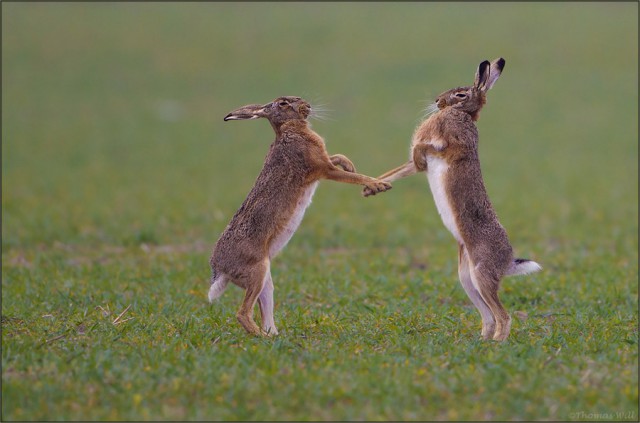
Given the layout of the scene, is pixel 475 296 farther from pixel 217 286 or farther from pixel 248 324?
pixel 217 286

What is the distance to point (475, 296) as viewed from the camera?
738 cm

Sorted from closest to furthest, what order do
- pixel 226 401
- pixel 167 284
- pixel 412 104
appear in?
pixel 226 401
pixel 167 284
pixel 412 104

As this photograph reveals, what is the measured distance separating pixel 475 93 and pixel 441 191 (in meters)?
0.99

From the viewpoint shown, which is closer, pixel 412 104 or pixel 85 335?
pixel 85 335

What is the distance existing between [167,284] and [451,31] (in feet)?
81.5

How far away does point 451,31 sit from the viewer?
1298 inches

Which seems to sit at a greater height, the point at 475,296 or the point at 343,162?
the point at 343,162

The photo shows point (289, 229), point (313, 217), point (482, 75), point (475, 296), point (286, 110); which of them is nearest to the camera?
point (475, 296)

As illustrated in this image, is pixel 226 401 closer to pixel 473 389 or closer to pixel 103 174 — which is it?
pixel 473 389


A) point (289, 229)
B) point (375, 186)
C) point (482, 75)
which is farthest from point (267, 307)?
point (482, 75)

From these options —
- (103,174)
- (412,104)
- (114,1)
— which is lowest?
(103,174)

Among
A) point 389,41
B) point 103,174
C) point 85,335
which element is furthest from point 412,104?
point 85,335

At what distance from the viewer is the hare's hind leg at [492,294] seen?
7086 millimetres

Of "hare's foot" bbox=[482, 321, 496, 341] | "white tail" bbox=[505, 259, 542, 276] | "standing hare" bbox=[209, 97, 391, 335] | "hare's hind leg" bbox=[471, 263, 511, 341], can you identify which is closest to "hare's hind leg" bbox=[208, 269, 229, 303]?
"standing hare" bbox=[209, 97, 391, 335]
